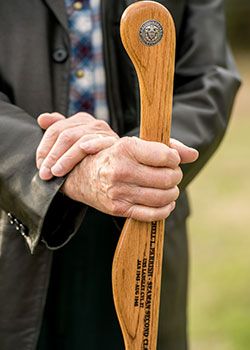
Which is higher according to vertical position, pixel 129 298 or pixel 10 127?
pixel 10 127

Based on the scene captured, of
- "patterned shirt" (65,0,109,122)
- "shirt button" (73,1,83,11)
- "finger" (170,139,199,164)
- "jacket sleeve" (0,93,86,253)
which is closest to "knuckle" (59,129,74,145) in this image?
"jacket sleeve" (0,93,86,253)

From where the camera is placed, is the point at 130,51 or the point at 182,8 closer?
the point at 130,51

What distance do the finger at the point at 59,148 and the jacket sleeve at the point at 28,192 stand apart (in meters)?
0.03

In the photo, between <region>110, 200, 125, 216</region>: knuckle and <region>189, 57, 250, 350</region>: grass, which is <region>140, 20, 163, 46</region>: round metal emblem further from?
<region>189, 57, 250, 350</region>: grass

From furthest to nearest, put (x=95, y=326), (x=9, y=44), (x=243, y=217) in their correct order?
(x=243, y=217)
(x=95, y=326)
(x=9, y=44)

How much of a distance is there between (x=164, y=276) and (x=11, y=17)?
2.51 ft

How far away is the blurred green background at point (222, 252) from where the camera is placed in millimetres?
4688

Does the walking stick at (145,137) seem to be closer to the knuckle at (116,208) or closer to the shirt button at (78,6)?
the knuckle at (116,208)

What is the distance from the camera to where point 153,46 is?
1.93 m

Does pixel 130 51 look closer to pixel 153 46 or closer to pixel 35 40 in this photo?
pixel 153 46

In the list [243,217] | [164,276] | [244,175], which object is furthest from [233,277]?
[164,276]

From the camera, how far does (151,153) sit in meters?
1.93

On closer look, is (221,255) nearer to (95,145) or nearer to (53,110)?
(53,110)

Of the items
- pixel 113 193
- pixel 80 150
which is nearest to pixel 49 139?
pixel 80 150
